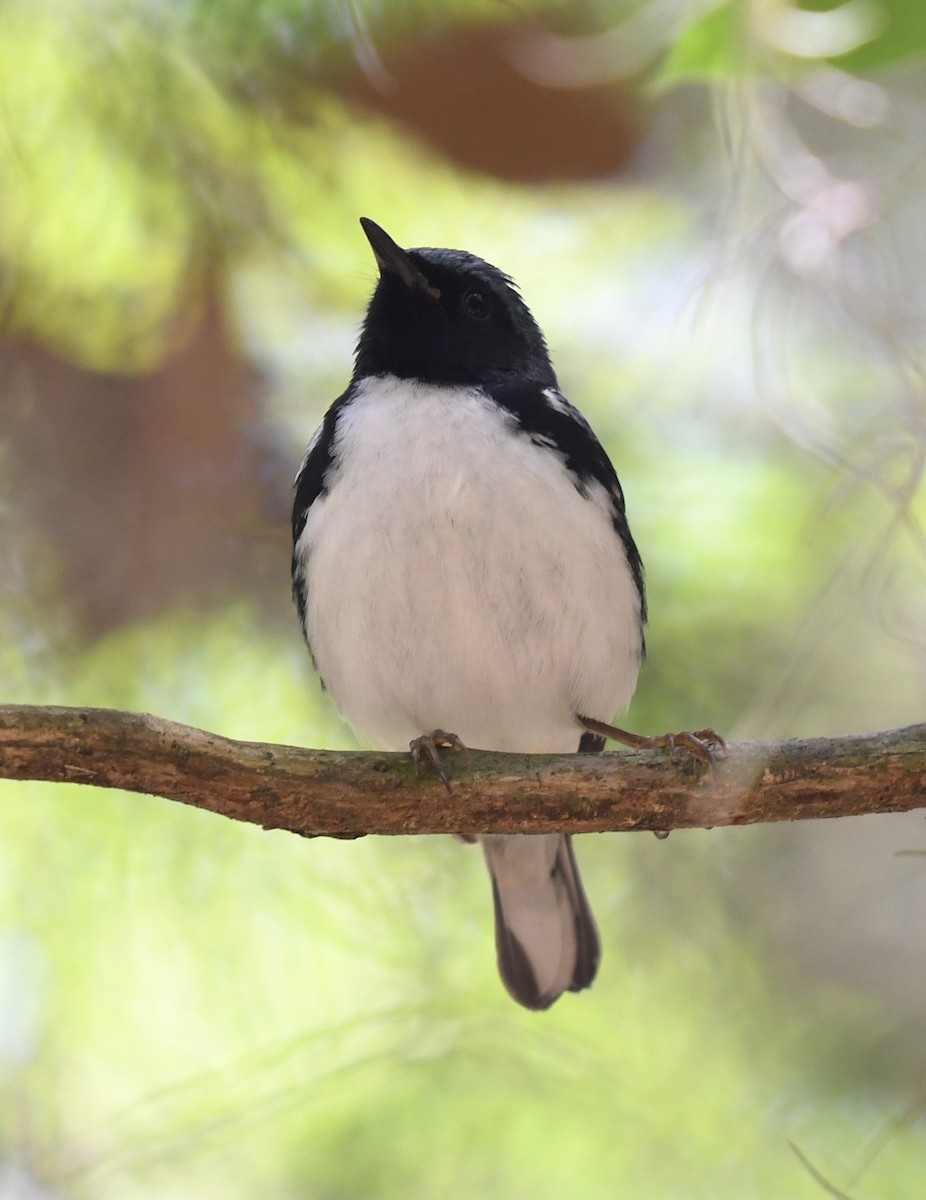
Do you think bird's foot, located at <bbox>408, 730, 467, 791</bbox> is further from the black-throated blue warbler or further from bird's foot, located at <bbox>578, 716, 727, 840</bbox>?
bird's foot, located at <bbox>578, 716, 727, 840</bbox>

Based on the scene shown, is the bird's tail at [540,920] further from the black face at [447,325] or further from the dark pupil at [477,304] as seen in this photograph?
the dark pupil at [477,304]

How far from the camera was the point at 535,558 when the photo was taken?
252 centimetres

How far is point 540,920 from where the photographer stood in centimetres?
288

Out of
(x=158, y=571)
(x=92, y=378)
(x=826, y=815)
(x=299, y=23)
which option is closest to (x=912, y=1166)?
(x=826, y=815)

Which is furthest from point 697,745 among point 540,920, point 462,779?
point 540,920

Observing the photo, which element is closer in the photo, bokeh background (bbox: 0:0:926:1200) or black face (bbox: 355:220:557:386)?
bokeh background (bbox: 0:0:926:1200)

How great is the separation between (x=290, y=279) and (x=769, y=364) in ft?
5.34

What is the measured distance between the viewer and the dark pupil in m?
2.88

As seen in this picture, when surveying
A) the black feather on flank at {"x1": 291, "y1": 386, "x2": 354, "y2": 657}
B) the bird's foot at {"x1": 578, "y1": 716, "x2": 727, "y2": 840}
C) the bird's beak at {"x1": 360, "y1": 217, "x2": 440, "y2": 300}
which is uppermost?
the bird's beak at {"x1": 360, "y1": 217, "x2": 440, "y2": 300}

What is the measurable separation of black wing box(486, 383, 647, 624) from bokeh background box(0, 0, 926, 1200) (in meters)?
0.17

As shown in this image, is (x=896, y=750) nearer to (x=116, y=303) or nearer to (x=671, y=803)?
(x=671, y=803)

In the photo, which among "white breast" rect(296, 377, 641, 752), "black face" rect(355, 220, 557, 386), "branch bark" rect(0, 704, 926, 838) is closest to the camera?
"branch bark" rect(0, 704, 926, 838)

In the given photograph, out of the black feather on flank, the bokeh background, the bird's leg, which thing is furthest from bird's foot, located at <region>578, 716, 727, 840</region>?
the black feather on flank

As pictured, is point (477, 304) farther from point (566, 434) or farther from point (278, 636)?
point (278, 636)
